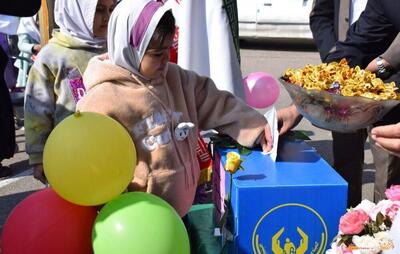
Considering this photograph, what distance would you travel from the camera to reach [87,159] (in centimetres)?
174

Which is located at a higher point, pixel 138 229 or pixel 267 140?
pixel 267 140

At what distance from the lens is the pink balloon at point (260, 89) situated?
304cm

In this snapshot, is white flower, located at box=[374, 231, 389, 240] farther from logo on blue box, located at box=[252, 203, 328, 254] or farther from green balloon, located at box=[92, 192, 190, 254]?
green balloon, located at box=[92, 192, 190, 254]

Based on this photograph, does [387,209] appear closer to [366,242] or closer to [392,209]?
[392,209]

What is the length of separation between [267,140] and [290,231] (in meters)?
0.42

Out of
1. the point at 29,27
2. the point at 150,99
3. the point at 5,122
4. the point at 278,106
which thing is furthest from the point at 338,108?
the point at 29,27

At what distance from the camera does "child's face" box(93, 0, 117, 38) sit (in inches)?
101

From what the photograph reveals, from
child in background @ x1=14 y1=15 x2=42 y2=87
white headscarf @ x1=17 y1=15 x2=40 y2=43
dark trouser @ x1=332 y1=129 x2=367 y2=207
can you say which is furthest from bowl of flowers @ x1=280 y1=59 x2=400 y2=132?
white headscarf @ x1=17 y1=15 x2=40 y2=43

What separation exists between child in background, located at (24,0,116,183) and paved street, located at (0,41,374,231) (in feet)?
4.26

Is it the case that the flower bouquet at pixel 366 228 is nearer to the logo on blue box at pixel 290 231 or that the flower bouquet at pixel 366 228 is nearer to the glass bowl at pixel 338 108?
the logo on blue box at pixel 290 231

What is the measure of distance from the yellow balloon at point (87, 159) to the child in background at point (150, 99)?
219mm

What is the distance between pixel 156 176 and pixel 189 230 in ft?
1.96

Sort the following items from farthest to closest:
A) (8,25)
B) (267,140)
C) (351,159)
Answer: (8,25), (351,159), (267,140)

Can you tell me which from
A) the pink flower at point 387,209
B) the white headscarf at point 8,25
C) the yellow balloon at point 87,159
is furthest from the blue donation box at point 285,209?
the white headscarf at point 8,25
